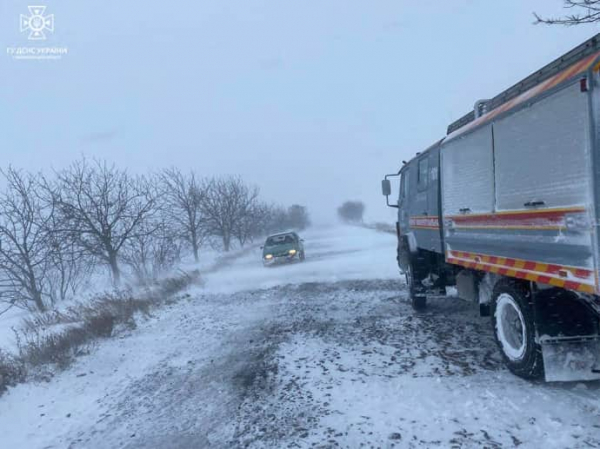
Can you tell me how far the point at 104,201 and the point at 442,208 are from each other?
14121 mm

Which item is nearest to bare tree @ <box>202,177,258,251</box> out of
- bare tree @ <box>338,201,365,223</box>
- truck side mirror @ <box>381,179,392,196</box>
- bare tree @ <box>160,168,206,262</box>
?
bare tree @ <box>160,168,206,262</box>

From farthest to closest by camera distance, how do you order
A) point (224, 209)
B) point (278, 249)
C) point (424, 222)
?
point (224, 209), point (278, 249), point (424, 222)

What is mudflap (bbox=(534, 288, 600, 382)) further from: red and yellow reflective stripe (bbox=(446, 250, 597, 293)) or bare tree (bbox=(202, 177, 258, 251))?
bare tree (bbox=(202, 177, 258, 251))

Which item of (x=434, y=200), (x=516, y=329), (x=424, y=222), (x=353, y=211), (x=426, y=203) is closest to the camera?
(x=516, y=329)

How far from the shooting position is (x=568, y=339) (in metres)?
3.71

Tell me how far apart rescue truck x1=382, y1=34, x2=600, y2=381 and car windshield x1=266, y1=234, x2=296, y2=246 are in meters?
15.0

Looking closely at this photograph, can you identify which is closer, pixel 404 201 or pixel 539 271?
pixel 539 271

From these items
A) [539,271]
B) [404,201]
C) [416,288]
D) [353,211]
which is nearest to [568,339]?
[539,271]

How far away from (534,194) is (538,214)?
0.21m

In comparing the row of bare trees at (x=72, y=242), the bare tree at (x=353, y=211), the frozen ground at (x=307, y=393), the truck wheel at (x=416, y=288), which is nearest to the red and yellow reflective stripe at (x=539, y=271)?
the frozen ground at (x=307, y=393)

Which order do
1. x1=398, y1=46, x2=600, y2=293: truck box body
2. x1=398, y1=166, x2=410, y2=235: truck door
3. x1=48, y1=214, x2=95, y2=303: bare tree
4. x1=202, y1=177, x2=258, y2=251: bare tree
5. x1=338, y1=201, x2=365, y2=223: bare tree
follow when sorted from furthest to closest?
x1=338, y1=201, x2=365, y2=223: bare tree
x1=202, y1=177, x2=258, y2=251: bare tree
x1=48, y1=214, x2=95, y2=303: bare tree
x1=398, y1=166, x2=410, y2=235: truck door
x1=398, y1=46, x2=600, y2=293: truck box body

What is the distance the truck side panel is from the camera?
308 centimetres

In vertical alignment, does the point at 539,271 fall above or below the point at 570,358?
above

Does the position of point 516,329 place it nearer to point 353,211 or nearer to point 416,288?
point 416,288
